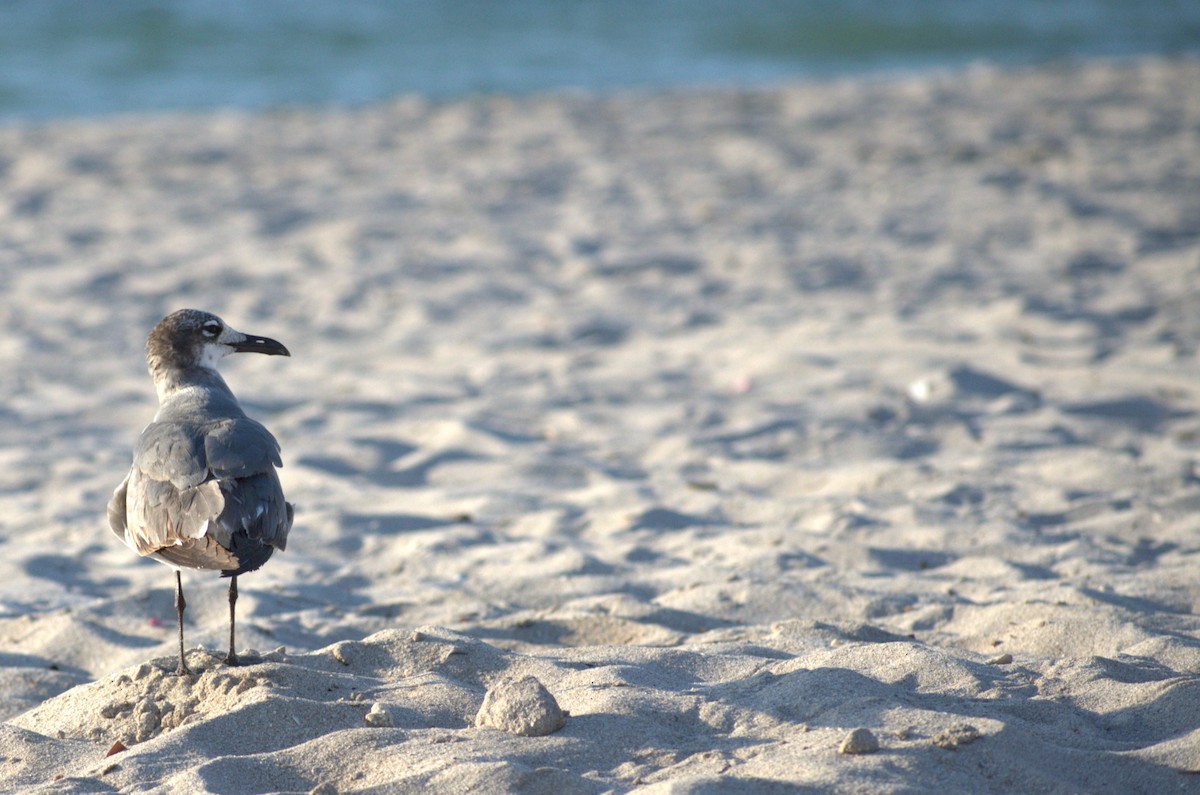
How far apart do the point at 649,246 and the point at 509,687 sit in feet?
20.2

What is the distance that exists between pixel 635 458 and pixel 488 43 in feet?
47.0

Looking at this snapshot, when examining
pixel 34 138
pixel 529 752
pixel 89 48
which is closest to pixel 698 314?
pixel 529 752

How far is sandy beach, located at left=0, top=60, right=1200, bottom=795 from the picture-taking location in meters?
2.85

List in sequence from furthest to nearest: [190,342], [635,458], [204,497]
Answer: [635,458] < [190,342] < [204,497]

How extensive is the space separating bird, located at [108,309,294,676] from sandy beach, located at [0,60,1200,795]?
0.34 metres

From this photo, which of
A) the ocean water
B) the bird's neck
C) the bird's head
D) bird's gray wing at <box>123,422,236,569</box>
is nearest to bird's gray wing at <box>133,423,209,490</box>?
bird's gray wing at <box>123,422,236,569</box>

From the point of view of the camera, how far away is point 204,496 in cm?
303

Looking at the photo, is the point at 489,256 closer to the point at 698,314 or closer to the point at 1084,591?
the point at 698,314

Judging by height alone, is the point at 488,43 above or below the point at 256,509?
A: above

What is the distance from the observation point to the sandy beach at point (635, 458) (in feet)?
9.34

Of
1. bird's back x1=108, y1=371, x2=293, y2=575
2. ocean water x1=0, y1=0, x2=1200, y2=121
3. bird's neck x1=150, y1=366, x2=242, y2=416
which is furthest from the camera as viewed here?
ocean water x1=0, y1=0, x2=1200, y2=121

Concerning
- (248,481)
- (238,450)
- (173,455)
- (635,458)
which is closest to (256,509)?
(248,481)

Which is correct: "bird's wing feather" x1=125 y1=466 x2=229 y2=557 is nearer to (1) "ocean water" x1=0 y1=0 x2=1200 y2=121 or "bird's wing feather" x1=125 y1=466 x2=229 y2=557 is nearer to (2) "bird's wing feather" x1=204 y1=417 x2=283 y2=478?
(2) "bird's wing feather" x1=204 y1=417 x2=283 y2=478

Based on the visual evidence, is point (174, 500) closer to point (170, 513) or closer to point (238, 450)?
point (170, 513)
